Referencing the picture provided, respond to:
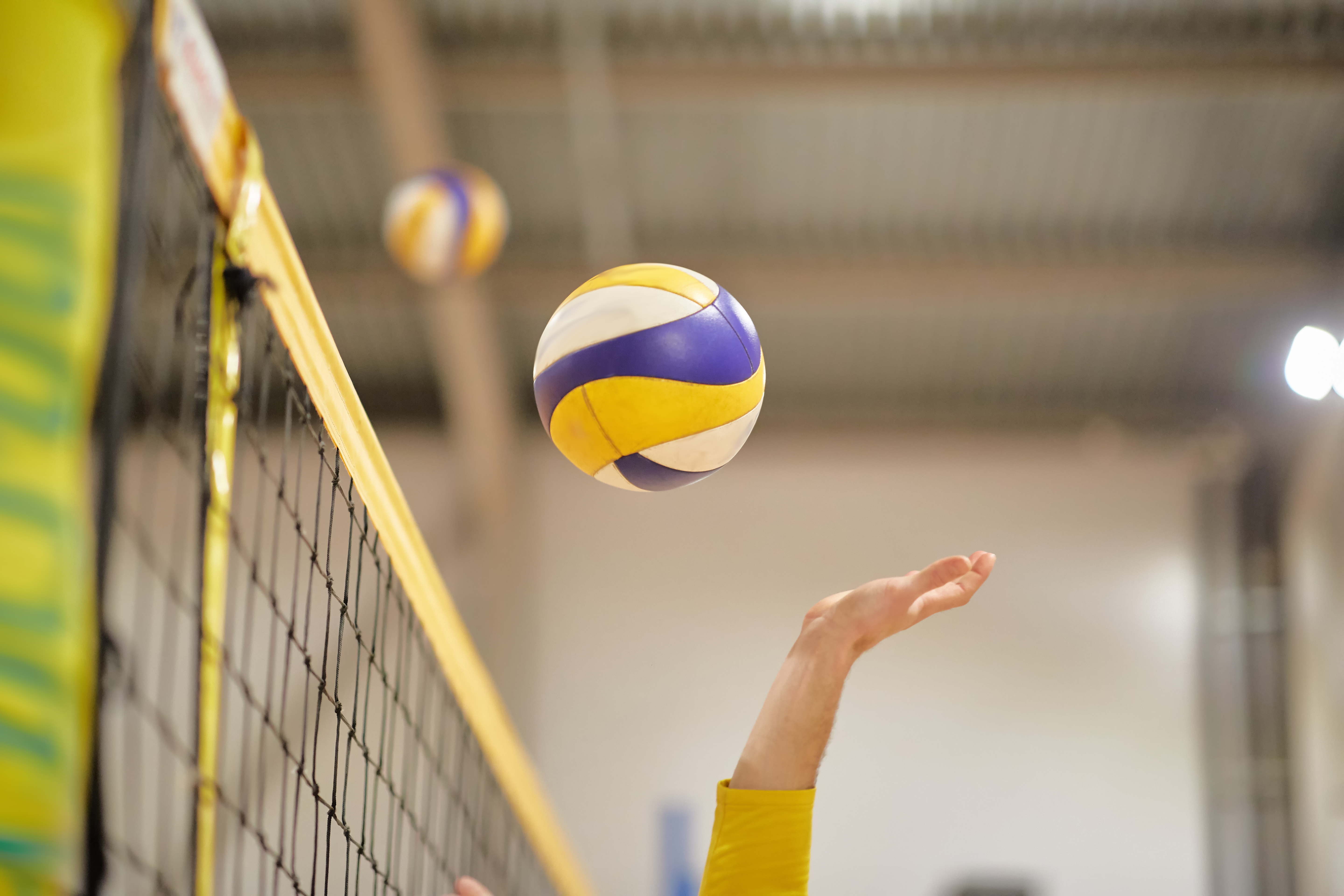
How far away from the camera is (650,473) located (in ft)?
9.62

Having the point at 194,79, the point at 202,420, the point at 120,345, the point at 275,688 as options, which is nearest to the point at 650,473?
the point at 202,420

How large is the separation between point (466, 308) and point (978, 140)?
383 cm

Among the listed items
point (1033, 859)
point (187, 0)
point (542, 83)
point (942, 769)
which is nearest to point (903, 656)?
point (942, 769)

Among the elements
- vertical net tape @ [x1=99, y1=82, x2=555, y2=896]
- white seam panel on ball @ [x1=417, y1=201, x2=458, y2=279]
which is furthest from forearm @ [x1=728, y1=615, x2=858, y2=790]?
vertical net tape @ [x1=99, y1=82, x2=555, y2=896]

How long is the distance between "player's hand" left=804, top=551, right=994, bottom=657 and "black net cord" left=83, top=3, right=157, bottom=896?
1.31 metres

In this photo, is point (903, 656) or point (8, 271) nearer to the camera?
point (8, 271)

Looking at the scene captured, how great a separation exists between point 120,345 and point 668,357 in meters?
1.60

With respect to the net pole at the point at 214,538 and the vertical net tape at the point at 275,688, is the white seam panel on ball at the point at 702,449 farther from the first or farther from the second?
the vertical net tape at the point at 275,688

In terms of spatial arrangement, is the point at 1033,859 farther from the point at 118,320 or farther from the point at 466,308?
the point at 118,320

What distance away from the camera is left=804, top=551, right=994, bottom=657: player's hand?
223 centimetres

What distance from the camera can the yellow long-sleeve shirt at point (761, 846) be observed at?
2.17 meters

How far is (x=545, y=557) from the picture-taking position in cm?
1016

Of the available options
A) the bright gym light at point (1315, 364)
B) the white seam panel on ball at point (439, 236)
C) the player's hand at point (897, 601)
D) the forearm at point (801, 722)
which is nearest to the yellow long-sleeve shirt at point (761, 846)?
A: the forearm at point (801, 722)

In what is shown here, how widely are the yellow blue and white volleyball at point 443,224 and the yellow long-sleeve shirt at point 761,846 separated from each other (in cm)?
498
